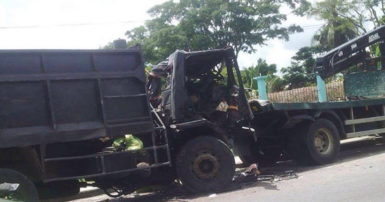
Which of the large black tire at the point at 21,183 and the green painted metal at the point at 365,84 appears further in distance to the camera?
the green painted metal at the point at 365,84

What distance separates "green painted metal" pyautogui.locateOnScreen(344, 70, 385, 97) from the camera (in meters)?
12.6

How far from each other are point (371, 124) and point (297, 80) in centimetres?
2367

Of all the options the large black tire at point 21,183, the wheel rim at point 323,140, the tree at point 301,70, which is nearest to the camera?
the large black tire at point 21,183

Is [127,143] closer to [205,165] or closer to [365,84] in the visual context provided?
[205,165]

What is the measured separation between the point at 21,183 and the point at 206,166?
10.1ft

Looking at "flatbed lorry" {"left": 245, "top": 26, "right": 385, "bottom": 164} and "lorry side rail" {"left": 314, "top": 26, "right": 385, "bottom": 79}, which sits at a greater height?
"lorry side rail" {"left": 314, "top": 26, "right": 385, "bottom": 79}

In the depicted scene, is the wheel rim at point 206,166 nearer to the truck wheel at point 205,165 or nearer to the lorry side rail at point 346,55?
A: the truck wheel at point 205,165

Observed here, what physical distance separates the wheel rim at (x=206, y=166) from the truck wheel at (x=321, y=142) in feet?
8.48

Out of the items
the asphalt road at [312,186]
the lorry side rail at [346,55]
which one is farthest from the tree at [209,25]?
the asphalt road at [312,186]

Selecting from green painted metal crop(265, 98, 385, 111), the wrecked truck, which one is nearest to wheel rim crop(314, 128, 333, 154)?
green painted metal crop(265, 98, 385, 111)

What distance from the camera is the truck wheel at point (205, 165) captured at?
8062mm

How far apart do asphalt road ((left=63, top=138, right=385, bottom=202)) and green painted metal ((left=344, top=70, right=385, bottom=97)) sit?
2630mm

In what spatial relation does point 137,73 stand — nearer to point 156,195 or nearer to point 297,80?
point 156,195

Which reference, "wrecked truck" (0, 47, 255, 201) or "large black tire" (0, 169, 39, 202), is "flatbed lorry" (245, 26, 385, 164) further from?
"large black tire" (0, 169, 39, 202)
